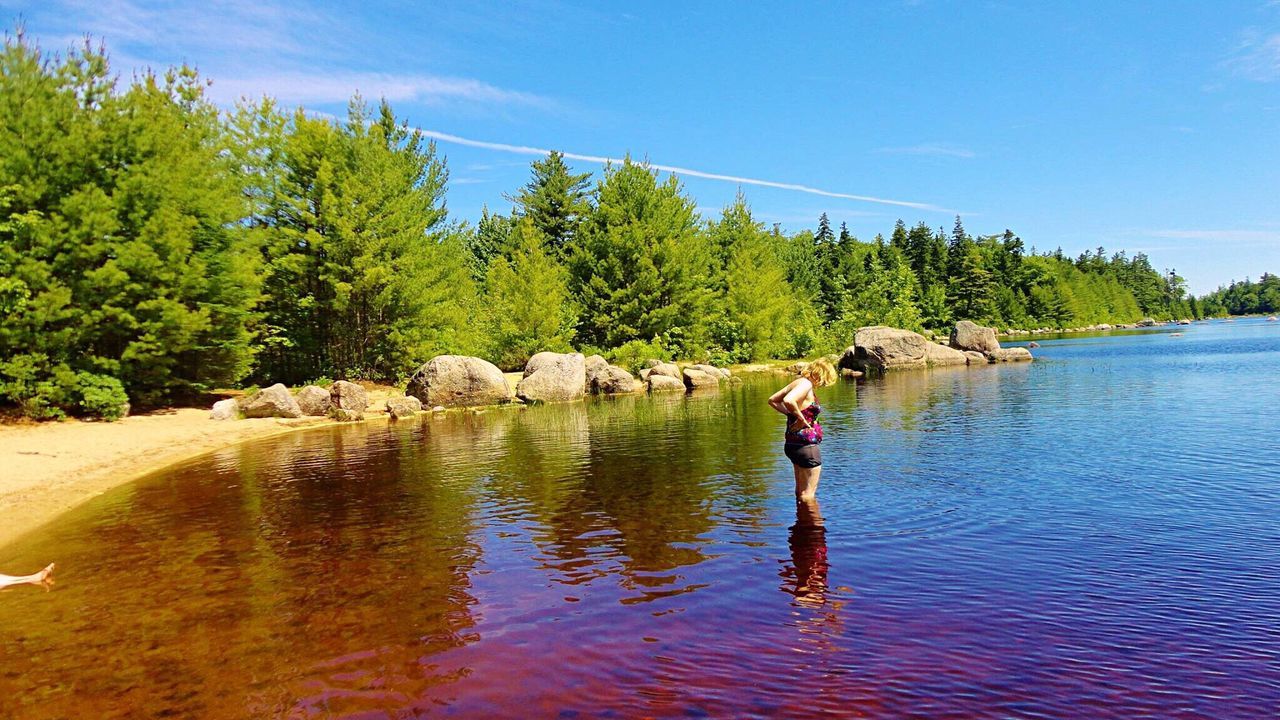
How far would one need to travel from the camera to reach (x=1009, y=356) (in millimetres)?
56281

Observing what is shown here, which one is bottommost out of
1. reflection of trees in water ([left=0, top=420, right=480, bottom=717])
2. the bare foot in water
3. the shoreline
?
reflection of trees in water ([left=0, top=420, right=480, bottom=717])

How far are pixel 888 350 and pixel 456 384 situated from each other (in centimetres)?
3240

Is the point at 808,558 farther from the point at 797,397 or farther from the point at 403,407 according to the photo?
the point at 403,407

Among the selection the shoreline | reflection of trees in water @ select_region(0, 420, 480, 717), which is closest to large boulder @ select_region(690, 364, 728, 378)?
the shoreline

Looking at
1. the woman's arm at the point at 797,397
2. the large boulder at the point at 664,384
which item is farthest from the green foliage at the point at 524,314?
the woman's arm at the point at 797,397

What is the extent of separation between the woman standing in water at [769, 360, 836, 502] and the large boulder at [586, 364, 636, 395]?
30456 mm

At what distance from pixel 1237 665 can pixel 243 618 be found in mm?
9256

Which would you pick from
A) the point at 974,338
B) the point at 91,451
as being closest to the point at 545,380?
the point at 91,451

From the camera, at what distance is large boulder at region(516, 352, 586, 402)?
37666 millimetres

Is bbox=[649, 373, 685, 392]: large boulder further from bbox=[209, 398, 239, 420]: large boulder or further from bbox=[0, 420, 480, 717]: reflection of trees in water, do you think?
bbox=[0, 420, 480, 717]: reflection of trees in water

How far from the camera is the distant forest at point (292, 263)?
24.5 metres

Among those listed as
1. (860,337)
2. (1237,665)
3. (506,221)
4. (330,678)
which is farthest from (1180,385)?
(506,221)

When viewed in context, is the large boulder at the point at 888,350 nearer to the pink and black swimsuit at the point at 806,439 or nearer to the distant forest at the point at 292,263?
the distant forest at the point at 292,263

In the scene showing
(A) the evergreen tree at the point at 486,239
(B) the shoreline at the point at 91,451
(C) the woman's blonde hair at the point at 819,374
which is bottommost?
(B) the shoreline at the point at 91,451
